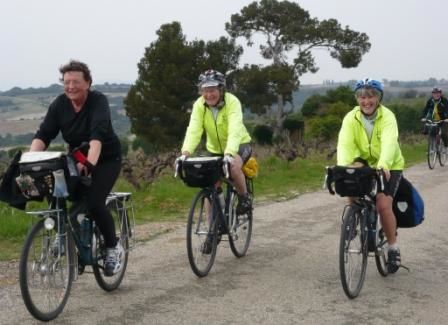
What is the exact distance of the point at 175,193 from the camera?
36.7ft

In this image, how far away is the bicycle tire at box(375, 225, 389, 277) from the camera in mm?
5758

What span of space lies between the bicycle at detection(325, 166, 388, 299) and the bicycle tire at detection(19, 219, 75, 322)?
215cm

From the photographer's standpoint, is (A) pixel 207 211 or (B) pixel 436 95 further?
(B) pixel 436 95

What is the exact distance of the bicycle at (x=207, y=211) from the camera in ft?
18.9

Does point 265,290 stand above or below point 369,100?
below

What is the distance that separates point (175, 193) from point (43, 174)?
6.83 meters

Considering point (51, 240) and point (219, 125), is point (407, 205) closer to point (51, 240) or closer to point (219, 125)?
point (219, 125)

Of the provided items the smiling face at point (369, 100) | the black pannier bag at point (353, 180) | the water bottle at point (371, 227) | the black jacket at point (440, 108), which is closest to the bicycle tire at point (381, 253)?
the water bottle at point (371, 227)

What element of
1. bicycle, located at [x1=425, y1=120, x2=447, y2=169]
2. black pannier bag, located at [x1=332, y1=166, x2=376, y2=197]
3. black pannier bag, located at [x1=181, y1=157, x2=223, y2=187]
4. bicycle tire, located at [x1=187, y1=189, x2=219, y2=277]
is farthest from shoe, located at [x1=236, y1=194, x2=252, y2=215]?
bicycle, located at [x1=425, y1=120, x2=447, y2=169]

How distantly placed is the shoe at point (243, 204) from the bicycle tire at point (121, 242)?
4.68 ft

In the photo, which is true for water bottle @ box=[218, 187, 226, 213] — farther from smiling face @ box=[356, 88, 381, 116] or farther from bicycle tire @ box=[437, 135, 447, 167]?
bicycle tire @ box=[437, 135, 447, 167]

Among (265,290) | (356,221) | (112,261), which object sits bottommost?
(265,290)

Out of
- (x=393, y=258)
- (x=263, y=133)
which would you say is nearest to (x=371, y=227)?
(x=393, y=258)

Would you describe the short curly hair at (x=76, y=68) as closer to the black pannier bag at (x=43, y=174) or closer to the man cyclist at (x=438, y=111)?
the black pannier bag at (x=43, y=174)
